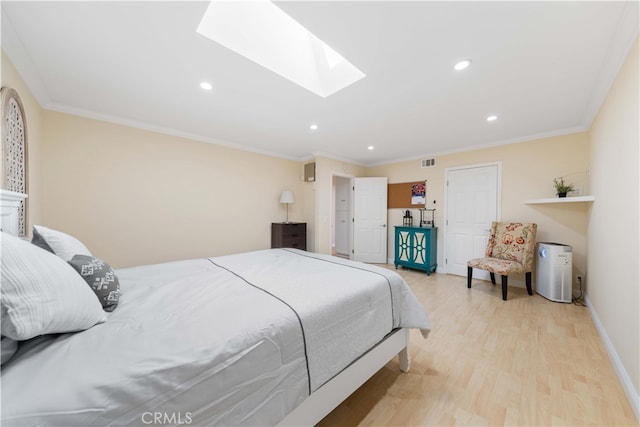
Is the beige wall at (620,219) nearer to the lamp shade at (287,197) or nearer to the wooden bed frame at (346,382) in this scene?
the wooden bed frame at (346,382)

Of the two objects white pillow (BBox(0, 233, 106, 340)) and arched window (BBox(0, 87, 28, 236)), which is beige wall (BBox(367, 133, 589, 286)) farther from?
arched window (BBox(0, 87, 28, 236))

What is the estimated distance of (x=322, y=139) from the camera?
362 cm

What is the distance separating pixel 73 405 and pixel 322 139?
355 centimetres

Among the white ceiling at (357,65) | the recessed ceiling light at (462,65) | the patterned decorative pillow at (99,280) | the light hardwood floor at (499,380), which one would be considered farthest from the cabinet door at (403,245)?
the patterned decorative pillow at (99,280)

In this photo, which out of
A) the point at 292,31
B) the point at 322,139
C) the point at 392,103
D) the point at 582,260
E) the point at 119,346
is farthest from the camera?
the point at 322,139

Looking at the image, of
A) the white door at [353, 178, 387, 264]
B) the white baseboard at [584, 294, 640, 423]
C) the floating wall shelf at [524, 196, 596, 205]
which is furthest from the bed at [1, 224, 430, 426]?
the white door at [353, 178, 387, 264]

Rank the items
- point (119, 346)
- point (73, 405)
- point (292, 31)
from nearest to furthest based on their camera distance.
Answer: point (73, 405)
point (119, 346)
point (292, 31)

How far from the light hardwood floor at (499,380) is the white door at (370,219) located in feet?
8.33

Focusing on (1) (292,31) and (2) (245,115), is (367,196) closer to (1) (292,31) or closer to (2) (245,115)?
(2) (245,115)

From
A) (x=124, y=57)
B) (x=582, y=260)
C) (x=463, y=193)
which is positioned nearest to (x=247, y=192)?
(x=124, y=57)

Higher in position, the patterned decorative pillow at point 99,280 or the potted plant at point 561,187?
the potted plant at point 561,187

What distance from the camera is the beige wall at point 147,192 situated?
2566 millimetres

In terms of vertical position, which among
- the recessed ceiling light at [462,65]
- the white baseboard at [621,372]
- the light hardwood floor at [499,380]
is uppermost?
the recessed ceiling light at [462,65]

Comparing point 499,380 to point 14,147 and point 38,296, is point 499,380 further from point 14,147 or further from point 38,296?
point 14,147
